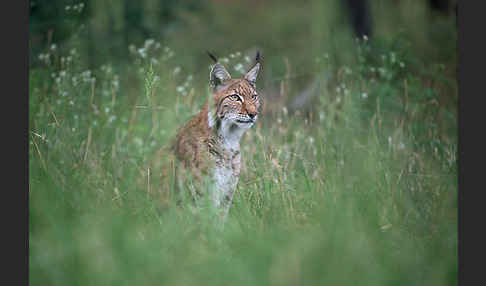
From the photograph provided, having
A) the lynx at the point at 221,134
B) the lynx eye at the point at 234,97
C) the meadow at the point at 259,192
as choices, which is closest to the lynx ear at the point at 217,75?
the lynx at the point at 221,134

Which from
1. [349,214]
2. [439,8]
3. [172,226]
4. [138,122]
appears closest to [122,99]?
[138,122]

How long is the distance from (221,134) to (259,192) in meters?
0.77

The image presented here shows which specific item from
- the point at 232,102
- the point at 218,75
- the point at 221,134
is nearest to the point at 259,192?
the point at 221,134

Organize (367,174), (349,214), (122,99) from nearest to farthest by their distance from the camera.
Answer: (349,214) < (367,174) < (122,99)

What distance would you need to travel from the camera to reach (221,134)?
532cm

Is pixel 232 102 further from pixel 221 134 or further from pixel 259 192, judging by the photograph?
pixel 259 192

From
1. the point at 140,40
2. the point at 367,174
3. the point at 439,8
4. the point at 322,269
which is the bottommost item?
the point at 322,269

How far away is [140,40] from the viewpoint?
939cm

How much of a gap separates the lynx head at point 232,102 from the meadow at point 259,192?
1.30 ft

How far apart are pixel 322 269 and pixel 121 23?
6795 mm

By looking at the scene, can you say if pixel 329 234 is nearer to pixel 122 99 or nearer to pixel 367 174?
pixel 367 174

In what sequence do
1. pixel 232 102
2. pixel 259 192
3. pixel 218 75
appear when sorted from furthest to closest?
pixel 218 75
pixel 232 102
pixel 259 192

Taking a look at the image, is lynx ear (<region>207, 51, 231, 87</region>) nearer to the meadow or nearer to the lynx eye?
the lynx eye

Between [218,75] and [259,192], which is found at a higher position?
[218,75]
